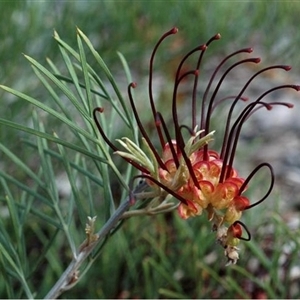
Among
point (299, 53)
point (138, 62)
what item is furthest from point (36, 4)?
point (299, 53)

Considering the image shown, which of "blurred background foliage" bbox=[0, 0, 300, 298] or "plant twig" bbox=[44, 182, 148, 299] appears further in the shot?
"blurred background foliage" bbox=[0, 0, 300, 298]

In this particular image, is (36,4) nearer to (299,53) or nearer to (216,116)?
(216,116)

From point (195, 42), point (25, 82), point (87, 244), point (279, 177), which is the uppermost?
point (195, 42)

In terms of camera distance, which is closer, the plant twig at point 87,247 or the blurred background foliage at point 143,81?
the plant twig at point 87,247
